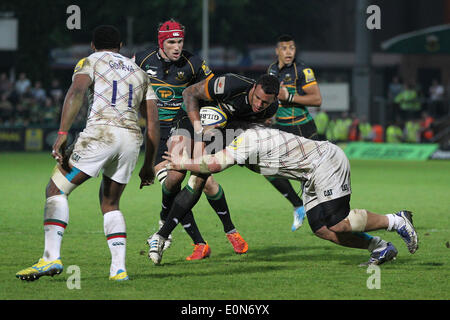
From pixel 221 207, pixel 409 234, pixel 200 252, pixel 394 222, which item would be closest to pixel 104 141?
pixel 200 252

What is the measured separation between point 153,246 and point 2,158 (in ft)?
55.6

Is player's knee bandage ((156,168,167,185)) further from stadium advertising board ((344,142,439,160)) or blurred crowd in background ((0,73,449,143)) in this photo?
blurred crowd in background ((0,73,449,143))

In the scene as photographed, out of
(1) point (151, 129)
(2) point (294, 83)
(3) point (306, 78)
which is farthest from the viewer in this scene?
(2) point (294, 83)

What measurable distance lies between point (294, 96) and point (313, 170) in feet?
10.9

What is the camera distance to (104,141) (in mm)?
7105

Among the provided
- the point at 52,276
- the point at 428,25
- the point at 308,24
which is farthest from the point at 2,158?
the point at 428,25

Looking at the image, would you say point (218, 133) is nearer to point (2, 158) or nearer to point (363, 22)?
point (2, 158)

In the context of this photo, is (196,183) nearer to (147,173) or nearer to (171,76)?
(147,173)

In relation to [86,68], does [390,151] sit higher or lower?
lower

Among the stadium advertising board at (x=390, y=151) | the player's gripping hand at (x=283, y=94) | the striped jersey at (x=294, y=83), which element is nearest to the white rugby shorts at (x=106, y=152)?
the player's gripping hand at (x=283, y=94)

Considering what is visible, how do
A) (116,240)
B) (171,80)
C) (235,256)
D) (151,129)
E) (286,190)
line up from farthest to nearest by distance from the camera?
(286,190), (171,80), (235,256), (151,129), (116,240)

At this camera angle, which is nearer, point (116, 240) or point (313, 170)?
point (116, 240)

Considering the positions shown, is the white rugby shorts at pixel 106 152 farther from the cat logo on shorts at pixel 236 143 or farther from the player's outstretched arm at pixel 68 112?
the cat logo on shorts at pixel 236 143

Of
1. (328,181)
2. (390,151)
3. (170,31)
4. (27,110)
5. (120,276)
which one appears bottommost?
(390,151)
